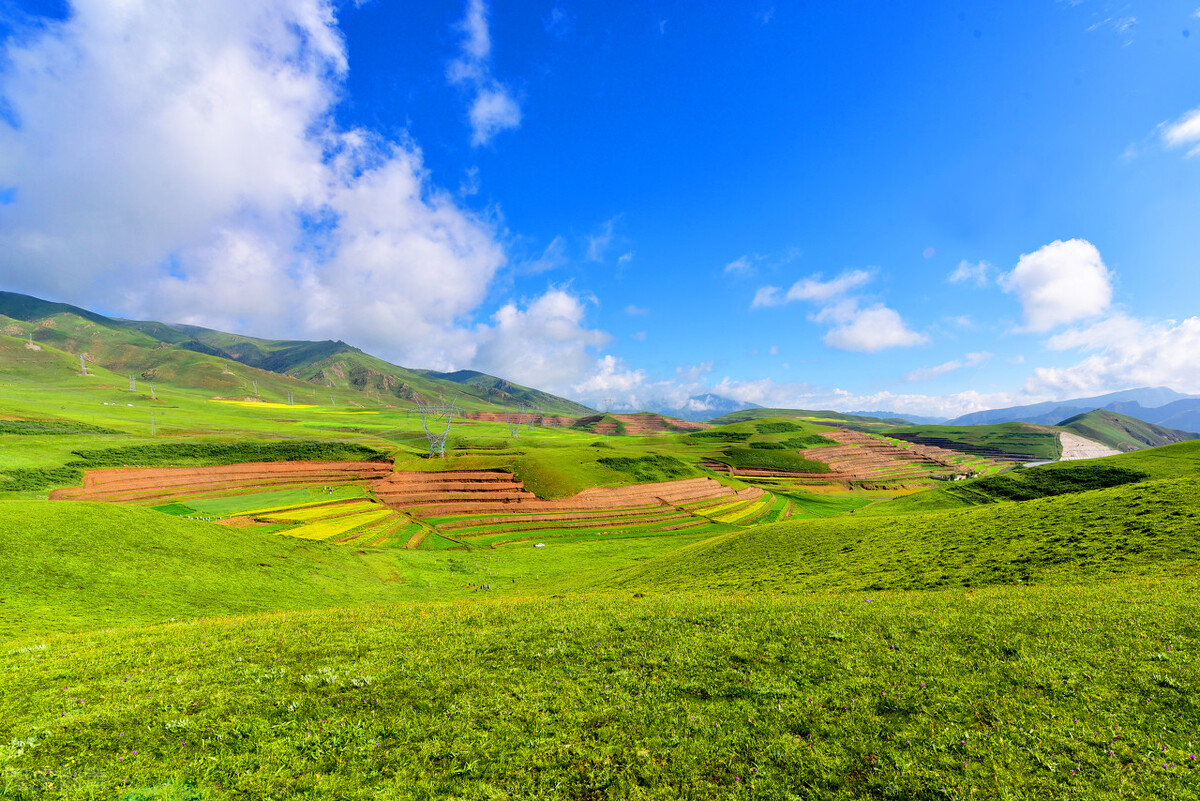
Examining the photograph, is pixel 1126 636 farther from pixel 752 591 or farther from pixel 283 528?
pixel 283 528

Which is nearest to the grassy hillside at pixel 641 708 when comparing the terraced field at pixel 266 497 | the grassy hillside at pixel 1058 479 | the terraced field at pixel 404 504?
the terraced field at pixel 266 497

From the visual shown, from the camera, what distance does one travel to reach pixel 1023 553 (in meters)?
27.7

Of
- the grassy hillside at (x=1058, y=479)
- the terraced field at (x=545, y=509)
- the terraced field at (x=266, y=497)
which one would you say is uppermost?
the grassy hillside at (x=1058, y=479)

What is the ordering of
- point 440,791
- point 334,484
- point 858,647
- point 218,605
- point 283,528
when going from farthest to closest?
point 334,484, point 283,528, point 218,605, point 858,647, point 440,791

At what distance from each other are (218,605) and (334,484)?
69.9m

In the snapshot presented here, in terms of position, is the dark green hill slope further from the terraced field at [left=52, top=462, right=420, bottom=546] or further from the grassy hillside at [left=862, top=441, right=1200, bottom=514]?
the terraced field at [left=52, top=462, right=420, bottom=546]

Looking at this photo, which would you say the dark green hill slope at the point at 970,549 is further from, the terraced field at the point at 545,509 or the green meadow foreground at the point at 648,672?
the terraced field at the point at 545,509

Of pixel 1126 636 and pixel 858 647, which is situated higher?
pixel 1126 636

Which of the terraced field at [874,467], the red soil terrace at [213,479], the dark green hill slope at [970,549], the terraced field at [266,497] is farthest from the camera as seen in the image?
the terraced field at [874,467]

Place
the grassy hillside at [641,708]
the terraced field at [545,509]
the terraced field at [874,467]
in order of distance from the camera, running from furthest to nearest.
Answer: the terraced field at [874,467] → the terraced field at [545,509] → the grassy hillside at [641,708]

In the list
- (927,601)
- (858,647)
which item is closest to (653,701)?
(858,647)

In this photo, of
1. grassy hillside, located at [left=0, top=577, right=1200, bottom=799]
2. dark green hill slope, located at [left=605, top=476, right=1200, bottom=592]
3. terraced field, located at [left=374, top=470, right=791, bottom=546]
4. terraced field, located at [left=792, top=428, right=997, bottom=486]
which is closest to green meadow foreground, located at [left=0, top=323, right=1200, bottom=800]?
grassy hillside, located at [left=0, top=577, right=1200, bottom=799]

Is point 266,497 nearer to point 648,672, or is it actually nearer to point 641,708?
point 648,672

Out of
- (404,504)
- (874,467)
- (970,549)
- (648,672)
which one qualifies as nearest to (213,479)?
(404,504)
